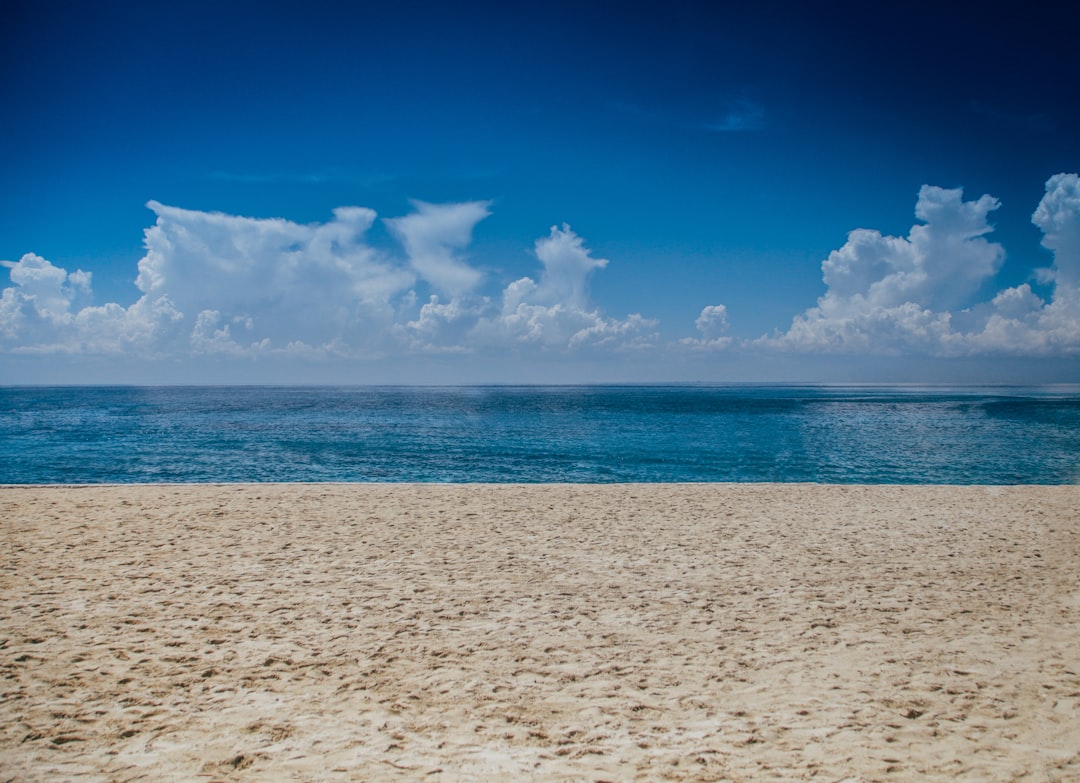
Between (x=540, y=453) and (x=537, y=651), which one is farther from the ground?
(x=537, y=651)

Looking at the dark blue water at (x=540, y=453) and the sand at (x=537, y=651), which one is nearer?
the sand at (x=537, y=651)

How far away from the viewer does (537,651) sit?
7.30 m

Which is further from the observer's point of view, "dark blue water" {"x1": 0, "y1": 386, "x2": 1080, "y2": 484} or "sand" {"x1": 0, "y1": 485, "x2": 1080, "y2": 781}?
"dark blue water" {"x1": 0, "y1": 386, "x2": 1080, "y2": 484}

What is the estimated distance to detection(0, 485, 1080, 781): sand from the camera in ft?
17.3

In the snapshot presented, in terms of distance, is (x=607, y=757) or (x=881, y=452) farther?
(x=881, y=452)

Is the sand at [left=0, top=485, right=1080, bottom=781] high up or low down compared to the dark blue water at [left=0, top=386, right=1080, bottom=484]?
up

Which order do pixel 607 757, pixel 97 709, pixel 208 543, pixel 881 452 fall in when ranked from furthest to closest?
1. pixel 881 452
2. pixel 208 543
3. pixel 97 709
4. pixel 607 757

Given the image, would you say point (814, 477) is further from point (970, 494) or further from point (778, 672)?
point (778, 672)

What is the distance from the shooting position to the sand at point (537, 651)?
5.27 meters

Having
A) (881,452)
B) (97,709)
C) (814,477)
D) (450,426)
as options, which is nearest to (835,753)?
(97,709)

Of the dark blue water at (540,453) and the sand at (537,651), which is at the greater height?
the sand at (537,651)

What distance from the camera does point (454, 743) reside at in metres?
5.44

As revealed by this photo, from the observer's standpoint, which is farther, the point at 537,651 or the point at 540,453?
the point at 540,453

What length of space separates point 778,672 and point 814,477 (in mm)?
19885
